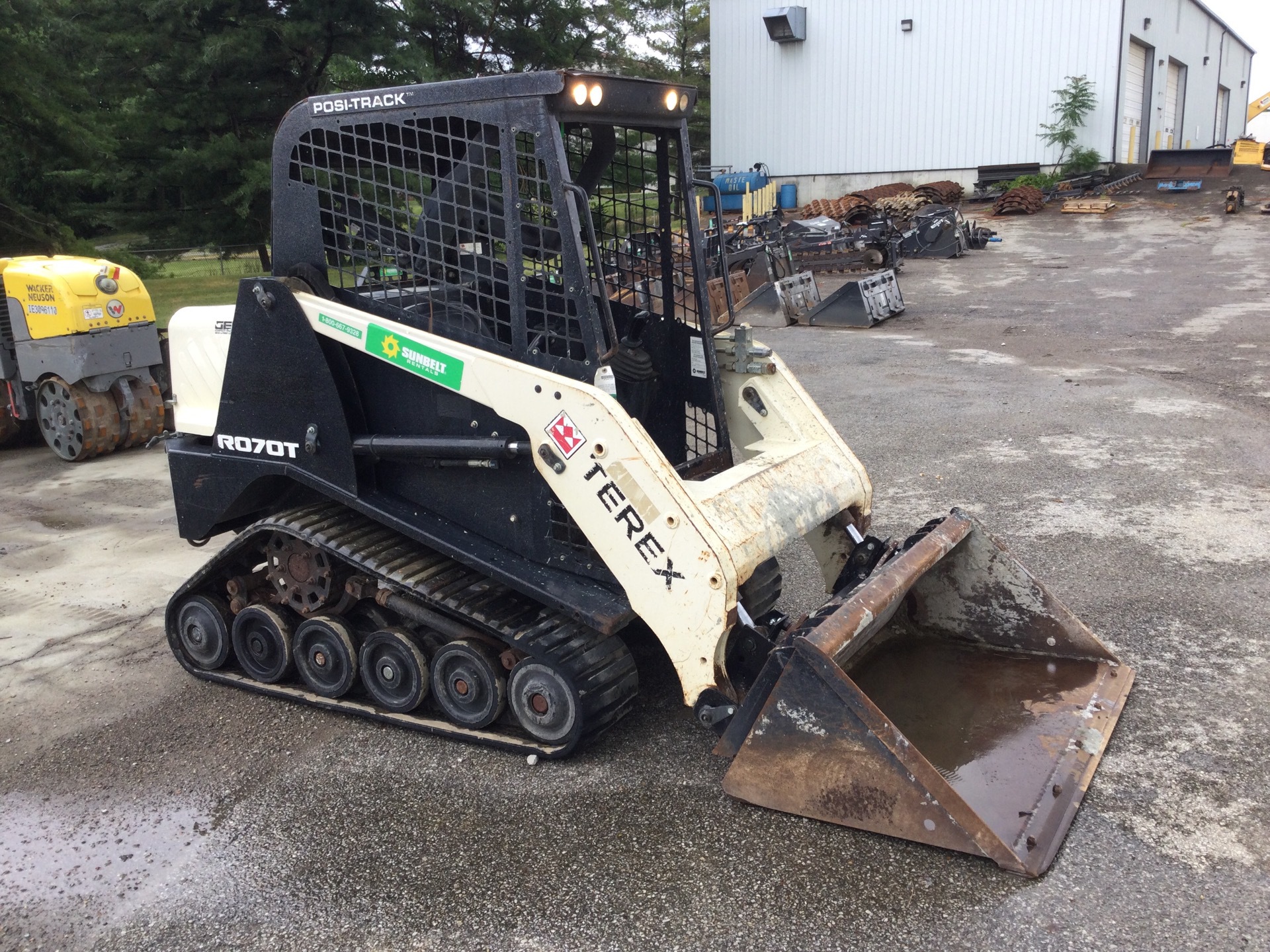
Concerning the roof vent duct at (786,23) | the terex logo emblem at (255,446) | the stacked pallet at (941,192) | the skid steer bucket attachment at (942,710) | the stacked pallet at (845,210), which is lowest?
the skid steer bucket attachment at (942,710)

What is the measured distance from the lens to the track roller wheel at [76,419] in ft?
29.5

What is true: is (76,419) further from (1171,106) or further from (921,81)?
(1171,106)

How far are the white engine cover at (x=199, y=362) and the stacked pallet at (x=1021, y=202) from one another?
2459 centimetres

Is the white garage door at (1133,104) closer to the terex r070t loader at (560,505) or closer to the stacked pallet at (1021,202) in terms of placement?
the stacked pallet at (1021,202)

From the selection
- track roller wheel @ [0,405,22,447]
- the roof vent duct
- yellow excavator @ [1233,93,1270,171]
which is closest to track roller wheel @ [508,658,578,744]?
track roller wheel @ [0,405,22,447]

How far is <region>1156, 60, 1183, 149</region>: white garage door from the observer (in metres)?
34.8

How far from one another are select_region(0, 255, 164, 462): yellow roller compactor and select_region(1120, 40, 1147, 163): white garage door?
2729 cm

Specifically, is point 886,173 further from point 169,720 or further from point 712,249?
point 169,720

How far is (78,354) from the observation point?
886 cm

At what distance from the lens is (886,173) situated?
30109mm

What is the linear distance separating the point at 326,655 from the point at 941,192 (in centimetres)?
2557

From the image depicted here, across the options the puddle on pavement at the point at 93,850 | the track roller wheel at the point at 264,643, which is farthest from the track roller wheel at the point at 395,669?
the puddle on pavement at the point at 93,850

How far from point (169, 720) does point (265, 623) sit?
579mm

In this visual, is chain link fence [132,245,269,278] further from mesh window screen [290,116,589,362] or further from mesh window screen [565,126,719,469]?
mesh window screen [565,126,719,469]
